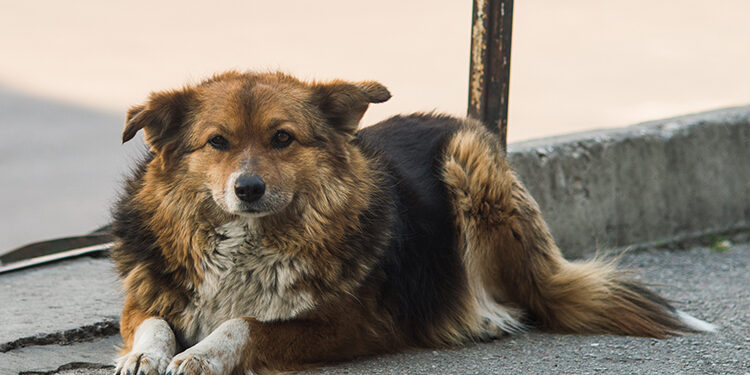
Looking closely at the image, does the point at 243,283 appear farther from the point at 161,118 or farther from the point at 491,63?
the point at 491,63

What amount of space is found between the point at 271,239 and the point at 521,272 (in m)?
1.35

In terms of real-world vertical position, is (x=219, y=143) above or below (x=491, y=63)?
below

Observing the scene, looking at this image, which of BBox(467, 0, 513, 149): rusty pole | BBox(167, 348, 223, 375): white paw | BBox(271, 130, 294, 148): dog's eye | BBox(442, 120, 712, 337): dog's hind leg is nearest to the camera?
BBox(167, 348, 223, 375): white paw

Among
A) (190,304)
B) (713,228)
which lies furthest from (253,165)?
(713,228)

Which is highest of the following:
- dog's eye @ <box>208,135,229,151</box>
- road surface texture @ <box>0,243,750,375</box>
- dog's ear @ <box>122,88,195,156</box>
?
dog's ear @ <box>122,88,195,156</box>

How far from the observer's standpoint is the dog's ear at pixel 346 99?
4164mm

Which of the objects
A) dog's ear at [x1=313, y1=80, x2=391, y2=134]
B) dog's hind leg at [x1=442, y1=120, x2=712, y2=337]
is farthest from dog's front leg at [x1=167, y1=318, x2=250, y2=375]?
dog's hind leg at [x1=442, y1=120, x2=712, y2=337]

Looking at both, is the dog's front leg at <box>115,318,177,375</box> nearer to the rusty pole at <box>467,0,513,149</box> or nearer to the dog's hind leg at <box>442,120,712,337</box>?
the dog's hind leg at <box>442,120,712,337</box>

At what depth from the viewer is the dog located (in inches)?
153

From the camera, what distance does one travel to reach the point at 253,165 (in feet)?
12.5

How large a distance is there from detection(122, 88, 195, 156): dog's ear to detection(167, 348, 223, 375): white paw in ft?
2.88

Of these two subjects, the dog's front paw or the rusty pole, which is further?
the rusty pole

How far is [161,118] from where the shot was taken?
4.00 metres

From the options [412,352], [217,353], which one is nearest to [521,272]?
[412,352]
